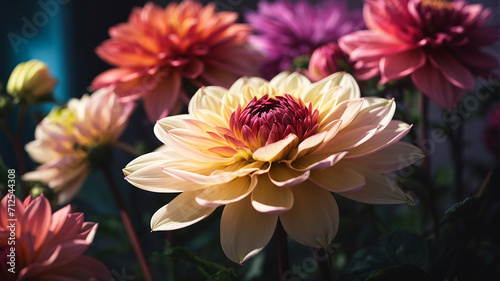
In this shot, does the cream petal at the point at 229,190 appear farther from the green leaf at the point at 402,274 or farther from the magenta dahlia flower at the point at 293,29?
the magenta dahlia flower at the point at 293,29

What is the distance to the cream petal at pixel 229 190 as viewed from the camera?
0.82ft

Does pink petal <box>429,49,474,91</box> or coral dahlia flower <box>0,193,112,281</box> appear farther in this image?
pink petal <box>429,49,474,91</box>

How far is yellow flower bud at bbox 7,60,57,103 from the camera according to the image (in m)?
0.42

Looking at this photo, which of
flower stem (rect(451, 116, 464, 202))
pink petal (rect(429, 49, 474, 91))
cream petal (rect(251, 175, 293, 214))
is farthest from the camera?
flower stem (rect(451, 116, 464, 202))

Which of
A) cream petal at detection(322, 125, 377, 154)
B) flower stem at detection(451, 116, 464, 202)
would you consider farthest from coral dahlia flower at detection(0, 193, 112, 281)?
flower stem at detection(451, 116, 464, 202)

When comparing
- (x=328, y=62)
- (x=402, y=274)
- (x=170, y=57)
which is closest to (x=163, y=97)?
(x=170, y=57)

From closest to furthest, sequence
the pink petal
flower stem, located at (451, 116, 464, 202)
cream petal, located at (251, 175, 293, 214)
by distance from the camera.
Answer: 1. cream petal, located at (251, 175, 293, 214)
2. the pink petal
3. flower stem, located at (451, 116, 464, 202)

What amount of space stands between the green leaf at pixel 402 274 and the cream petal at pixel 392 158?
0.17 feet

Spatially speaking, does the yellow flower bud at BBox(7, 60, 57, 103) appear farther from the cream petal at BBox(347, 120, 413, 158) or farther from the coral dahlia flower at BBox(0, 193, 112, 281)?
the cream petal at BBox(347, 120, 413, 158)

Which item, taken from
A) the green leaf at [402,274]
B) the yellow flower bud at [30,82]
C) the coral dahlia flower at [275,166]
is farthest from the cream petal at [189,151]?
the yellow flower bud at [30,82]

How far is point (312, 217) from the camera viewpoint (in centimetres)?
25

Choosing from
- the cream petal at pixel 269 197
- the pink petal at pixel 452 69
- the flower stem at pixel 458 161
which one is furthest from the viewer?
the flower stem at pixel 458 161

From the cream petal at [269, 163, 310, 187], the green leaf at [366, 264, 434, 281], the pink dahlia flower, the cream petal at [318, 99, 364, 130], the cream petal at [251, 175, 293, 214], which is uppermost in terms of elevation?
the cream petal at [318, 99, 364, 130]

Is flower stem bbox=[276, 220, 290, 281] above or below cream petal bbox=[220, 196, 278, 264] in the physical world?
below
